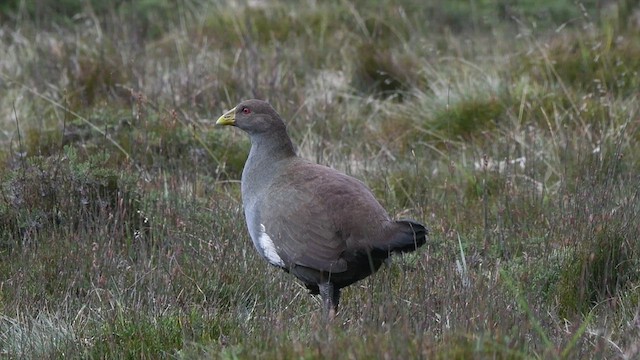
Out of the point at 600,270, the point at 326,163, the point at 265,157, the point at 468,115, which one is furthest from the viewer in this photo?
the point at 468,115

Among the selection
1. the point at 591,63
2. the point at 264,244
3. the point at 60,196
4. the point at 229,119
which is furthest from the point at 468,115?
the point at 264,244

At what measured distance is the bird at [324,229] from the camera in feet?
16.2

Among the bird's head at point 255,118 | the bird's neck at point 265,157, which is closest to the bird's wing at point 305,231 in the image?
the bird's neck at point 265,157

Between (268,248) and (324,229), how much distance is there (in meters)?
0.31

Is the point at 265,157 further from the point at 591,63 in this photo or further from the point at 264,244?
the point at 591,63

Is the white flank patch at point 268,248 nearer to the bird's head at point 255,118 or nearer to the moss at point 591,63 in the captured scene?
the bird's head at point 255,118

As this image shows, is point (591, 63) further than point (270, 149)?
Yes

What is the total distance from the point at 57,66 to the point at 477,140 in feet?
11.2

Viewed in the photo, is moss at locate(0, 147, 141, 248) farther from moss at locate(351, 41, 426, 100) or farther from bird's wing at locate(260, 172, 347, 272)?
moss at locate(351, 41, 426, 100)

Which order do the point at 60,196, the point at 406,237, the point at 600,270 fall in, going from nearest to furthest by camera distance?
the point at 406,237
the point at 600,270
the point at 60,196

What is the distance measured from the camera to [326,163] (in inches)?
297

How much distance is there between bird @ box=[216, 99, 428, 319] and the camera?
16.2 feet

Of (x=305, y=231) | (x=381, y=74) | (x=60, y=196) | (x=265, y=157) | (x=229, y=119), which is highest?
(x=229, y=119)

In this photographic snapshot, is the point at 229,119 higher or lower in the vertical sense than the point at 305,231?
higher
